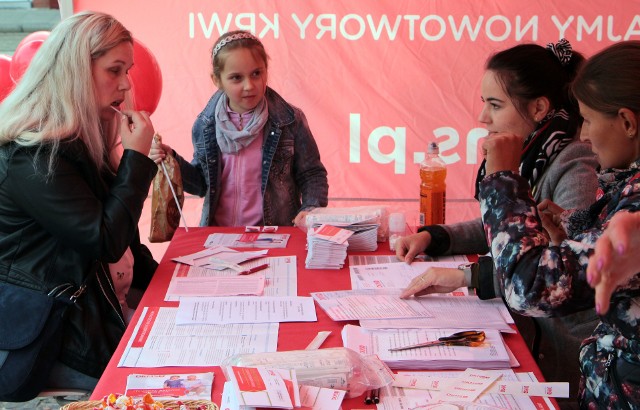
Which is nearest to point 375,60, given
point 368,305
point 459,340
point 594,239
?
point 368,305

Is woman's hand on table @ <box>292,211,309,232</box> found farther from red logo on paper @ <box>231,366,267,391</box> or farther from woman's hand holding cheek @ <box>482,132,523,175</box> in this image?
red logo on paper @ <box>231,366,267,391</box>

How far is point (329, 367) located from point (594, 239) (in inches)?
21.9

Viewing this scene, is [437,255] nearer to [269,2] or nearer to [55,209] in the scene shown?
[55,209]

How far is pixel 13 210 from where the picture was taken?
2166 millimetres

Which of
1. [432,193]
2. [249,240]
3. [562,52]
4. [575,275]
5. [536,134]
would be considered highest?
[562,52]

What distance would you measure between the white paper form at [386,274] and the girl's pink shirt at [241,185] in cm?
94

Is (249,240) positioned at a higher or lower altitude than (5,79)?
lower

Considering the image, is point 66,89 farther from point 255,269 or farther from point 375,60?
point 375,60

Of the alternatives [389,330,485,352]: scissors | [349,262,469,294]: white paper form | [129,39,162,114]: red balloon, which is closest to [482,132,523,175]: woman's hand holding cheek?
[389,330,485,352]: scissors

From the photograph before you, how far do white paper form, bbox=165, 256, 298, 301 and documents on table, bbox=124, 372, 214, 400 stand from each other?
1.61 feet

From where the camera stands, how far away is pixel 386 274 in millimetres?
2207

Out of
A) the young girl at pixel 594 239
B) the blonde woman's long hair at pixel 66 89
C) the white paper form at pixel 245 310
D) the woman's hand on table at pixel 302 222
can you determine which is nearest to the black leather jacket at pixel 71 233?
the blonde woman's long hair at pixel 66 89

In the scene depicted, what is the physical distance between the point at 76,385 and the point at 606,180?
1477mm

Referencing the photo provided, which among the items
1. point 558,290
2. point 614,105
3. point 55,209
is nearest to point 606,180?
point 614,105
